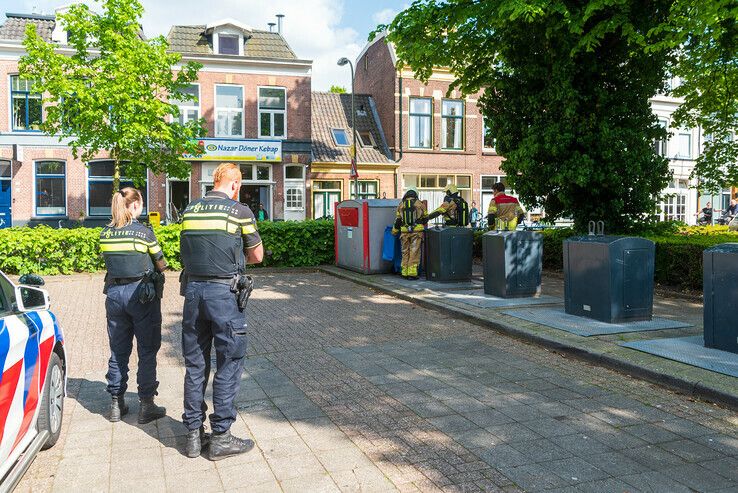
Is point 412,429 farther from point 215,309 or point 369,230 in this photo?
point 369,230

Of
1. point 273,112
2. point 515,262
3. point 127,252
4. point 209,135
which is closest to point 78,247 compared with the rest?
point 515,262

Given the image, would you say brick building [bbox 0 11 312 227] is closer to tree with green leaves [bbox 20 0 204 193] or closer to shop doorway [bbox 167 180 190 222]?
shop doorway [bbox 167 180 190 222]

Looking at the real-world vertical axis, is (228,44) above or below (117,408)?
above

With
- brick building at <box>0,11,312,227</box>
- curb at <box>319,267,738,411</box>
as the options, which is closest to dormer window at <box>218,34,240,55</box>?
brick building at <box>0,11,312,227</box>

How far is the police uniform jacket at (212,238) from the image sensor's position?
3.95 metres

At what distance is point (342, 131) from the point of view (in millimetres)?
31188

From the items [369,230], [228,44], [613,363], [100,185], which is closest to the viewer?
[613,363]

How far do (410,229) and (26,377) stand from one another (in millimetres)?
9205

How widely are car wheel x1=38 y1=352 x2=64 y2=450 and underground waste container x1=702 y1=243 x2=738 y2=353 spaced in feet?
19.3

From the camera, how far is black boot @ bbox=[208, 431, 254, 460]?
13.0 feet

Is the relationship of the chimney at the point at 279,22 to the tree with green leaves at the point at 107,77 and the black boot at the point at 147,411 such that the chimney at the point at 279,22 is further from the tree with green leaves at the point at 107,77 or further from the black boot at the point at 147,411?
the black boot at the point at 147,411

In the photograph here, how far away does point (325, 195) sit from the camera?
29.5 metres

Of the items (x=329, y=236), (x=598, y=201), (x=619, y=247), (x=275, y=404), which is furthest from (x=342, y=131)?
(x=275, y=404)

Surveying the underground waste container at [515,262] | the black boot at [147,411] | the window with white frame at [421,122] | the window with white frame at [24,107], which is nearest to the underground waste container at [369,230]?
the underground waste container at [515,262]
